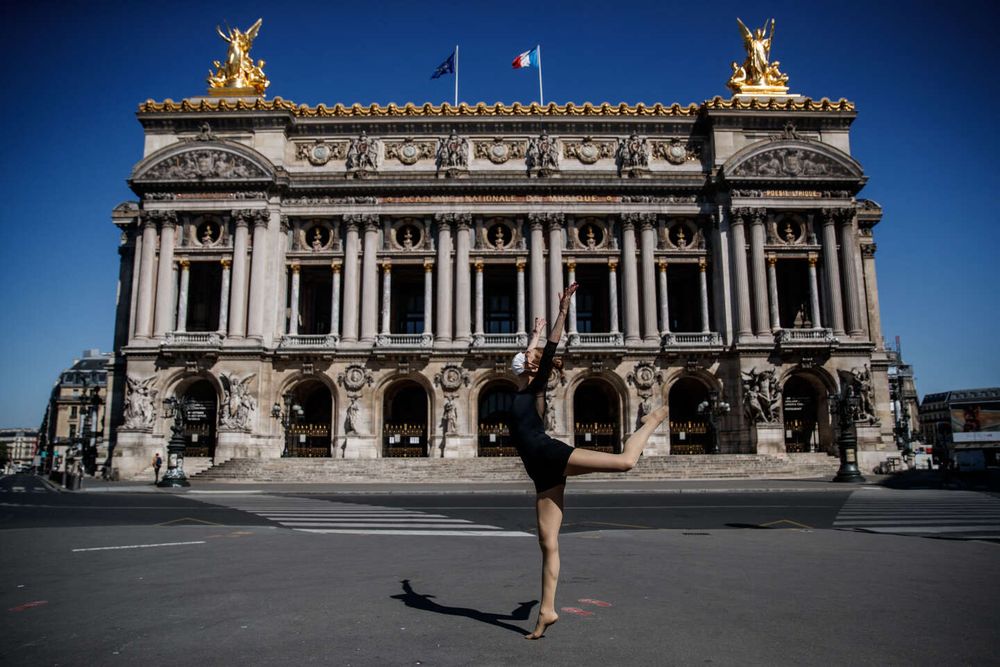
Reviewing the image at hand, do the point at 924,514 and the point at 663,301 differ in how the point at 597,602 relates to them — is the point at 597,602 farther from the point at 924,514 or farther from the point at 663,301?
the point at 663,301

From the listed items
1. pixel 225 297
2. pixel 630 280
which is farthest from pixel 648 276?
pixel 225 297

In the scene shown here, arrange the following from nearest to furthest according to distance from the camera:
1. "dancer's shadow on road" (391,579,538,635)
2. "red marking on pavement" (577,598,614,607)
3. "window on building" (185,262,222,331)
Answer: "dancer's shadow on road" (391,579,538,635), "red marking on pavement" (577,598,614,607), "window on building" (185,262,222,331)

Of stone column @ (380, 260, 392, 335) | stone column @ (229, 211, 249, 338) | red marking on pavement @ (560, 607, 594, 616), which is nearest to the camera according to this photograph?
red marking on pavement @ (560, 607, 594, 616)

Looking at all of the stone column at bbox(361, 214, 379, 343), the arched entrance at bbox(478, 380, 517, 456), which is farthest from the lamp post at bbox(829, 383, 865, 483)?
the stone column at bbox(361, 214, 379, 343)

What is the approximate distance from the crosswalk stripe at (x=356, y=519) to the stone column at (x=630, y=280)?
2640 centimetres

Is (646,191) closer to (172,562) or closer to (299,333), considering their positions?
(299,333)

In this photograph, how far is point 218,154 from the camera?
153 ft

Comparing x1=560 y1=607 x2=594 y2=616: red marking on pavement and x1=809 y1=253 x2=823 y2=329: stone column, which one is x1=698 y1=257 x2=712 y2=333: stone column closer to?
x1=809 y1=253 x2=823 y2=329: stone column

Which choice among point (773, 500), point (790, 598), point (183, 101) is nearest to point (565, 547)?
point (790, 598)

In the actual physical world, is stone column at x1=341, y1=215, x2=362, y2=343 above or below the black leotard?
above

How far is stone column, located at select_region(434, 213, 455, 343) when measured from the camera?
151ft

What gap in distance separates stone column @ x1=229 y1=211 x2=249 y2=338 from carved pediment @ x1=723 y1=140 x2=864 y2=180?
29975 mm

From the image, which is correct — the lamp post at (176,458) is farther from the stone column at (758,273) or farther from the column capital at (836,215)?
the column capital at (836,215)

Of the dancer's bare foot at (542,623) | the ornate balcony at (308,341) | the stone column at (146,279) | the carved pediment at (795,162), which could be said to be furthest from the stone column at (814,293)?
the dancer's bare foot at (542,623)
